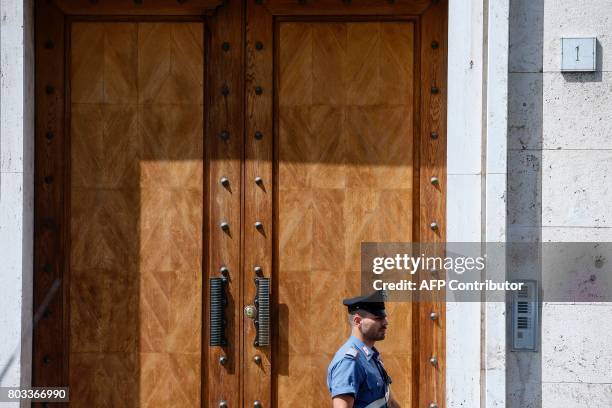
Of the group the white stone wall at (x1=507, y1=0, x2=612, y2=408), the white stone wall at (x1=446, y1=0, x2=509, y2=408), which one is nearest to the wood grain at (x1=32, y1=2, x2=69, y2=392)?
the white stone wall at (x1=446, y1=0, x2=509, y2=408)

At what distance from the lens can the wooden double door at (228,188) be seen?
22.4ft

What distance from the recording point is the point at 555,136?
21.3 ft

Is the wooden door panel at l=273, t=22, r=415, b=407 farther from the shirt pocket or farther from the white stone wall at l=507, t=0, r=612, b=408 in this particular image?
the shirt pocket

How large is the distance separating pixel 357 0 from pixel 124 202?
1962 millimetres

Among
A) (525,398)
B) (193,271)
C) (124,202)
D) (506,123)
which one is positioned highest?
(506,123)

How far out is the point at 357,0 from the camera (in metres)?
6.86

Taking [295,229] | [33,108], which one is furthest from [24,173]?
[295,229]

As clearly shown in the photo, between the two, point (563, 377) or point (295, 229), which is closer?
point (563, 377)

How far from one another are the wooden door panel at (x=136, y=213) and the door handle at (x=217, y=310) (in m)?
0.10

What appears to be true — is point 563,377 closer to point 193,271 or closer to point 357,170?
point 357,170

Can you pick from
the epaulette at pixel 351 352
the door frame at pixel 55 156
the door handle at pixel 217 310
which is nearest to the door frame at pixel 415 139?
the door handle at pixel 217 310

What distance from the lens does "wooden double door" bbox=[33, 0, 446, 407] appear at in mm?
6832

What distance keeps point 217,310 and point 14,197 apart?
1426 mm

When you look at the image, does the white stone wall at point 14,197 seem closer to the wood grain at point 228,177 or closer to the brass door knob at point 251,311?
the wood grain at point 228,177
